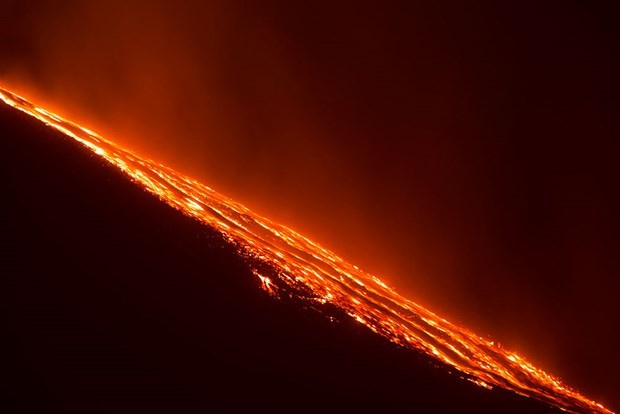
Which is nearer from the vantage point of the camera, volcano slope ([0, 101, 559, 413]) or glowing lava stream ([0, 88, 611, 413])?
volcano slope ([0, 101, 559, 413])

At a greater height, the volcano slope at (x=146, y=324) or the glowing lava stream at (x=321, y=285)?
the glowing lava stream at (x=321, y=285)

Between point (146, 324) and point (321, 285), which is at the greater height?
point (321, 285)

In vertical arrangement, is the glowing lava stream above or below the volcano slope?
above

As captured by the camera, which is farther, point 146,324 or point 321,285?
point 321,285

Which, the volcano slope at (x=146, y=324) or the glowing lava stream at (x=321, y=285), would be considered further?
the glowing lava stream at (x=321, y=285)
